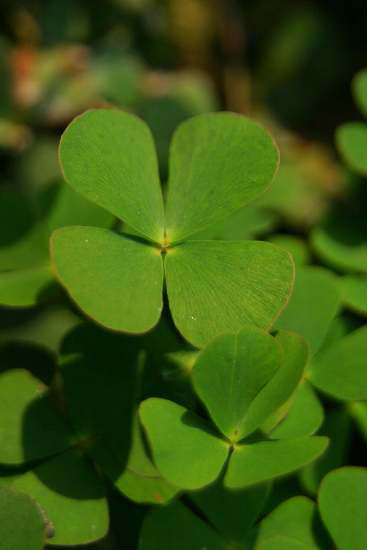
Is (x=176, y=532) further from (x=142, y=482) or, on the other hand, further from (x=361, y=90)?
Answer: (x=361, y=90)

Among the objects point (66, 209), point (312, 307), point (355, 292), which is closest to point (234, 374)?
point (312, 307)

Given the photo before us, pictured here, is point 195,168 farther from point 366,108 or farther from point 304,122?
point 304,122

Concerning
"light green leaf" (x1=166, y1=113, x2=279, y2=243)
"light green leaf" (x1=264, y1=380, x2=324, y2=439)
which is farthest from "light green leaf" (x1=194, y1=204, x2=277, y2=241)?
"light green leaf" (x1=264, y1=380, x2=324, y2=439)

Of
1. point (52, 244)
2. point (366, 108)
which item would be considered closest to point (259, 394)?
point (52, 244)

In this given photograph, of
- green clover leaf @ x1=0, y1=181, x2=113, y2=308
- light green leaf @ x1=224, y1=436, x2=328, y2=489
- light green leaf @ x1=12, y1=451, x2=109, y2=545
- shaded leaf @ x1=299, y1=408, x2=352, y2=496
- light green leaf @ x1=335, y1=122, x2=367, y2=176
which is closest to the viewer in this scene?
light green leaf @ x1=224, y1=436, x2=328, y2=489

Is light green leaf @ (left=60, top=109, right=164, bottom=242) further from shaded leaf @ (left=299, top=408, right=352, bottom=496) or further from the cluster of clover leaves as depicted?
shaded leaf @ (left=299, top=408, right=352, bottom=496)
